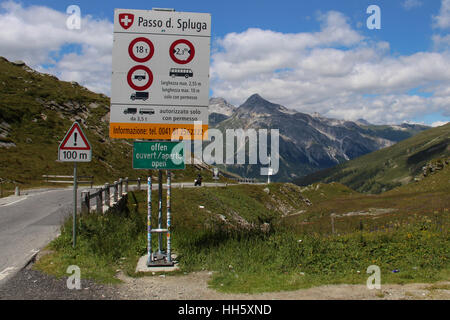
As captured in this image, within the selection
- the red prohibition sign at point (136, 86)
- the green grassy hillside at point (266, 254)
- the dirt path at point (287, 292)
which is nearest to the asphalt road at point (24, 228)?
the green grassy hillside at point (266, 254)

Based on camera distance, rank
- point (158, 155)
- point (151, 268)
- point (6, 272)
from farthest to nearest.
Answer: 1. point (158, 155)
2. point (151, 268)
3. point (6, 272)

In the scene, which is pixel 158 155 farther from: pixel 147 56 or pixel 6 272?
pixel 6 272

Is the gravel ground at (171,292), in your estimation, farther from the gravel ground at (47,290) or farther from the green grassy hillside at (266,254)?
the green grassy hillside at (266,254)

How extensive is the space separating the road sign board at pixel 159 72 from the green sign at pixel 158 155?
274 millimetres

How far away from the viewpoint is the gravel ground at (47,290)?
719 centimetres

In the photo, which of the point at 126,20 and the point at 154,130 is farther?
the point at 154,130

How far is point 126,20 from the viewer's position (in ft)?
33.9

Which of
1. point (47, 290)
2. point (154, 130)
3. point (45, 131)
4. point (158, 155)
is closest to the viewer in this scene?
point (47, 290)

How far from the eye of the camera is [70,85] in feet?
285

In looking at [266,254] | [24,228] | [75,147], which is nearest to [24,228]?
[24,228]

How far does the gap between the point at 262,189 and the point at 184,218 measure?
95.3ft

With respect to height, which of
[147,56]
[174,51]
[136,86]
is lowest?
[136,86]

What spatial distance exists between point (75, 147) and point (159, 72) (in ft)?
11.7
